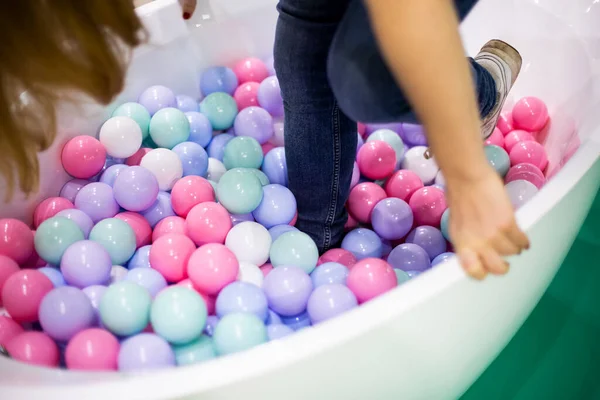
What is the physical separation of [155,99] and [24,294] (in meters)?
0.53

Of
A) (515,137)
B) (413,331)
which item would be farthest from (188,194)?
(515,137)

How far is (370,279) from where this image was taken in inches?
36.8

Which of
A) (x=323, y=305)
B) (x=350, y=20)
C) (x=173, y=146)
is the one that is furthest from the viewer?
Answer: (x=173, y=146)

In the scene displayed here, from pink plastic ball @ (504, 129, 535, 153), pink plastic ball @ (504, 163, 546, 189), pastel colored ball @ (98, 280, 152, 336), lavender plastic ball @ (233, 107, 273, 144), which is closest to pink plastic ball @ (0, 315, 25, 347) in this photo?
pastel colored ball @ (98, 280, 152, 336)

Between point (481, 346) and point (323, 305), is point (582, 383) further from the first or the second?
point (323, 305)

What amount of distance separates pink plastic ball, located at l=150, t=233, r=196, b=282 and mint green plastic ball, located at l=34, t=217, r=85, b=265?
13 cm

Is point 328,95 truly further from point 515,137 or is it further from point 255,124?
point 515,137

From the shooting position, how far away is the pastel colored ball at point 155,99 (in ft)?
4.17

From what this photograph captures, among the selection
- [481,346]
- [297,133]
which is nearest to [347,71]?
[297,133]

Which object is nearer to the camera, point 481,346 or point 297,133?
point 481,346

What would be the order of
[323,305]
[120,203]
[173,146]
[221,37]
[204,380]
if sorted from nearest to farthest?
[204,380] → [323,305] → [120,203] → [173,146] → [221,37]

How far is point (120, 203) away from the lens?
109 centimetres

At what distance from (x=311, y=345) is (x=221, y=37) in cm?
91

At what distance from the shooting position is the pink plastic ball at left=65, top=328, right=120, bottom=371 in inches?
31.8
